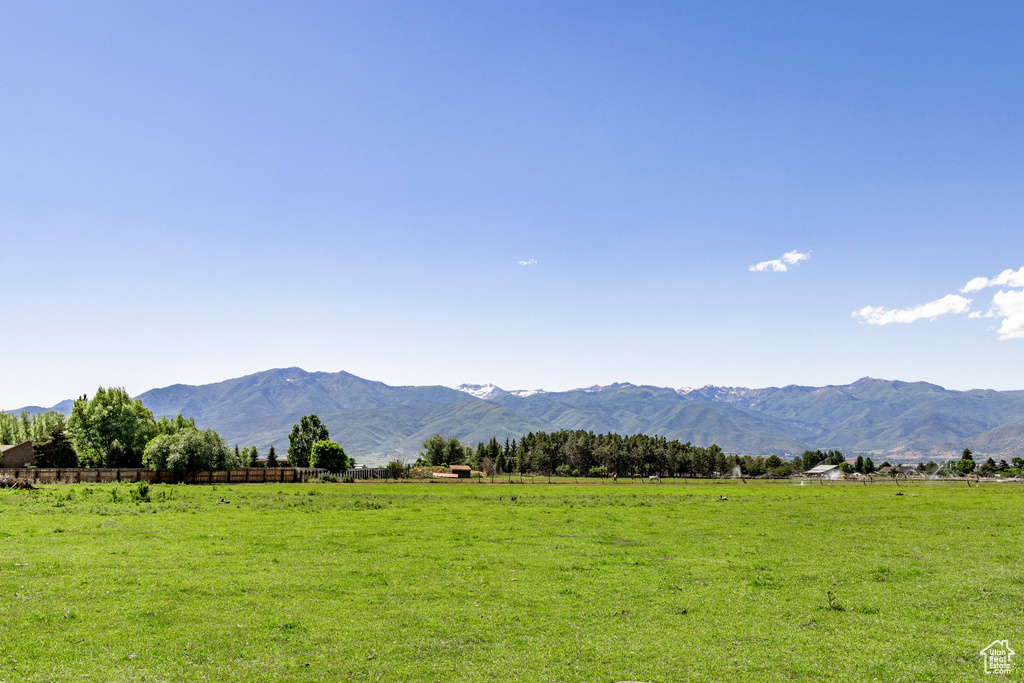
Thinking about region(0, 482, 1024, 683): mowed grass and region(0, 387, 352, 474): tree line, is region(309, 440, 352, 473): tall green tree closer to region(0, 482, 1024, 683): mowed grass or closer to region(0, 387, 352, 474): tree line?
region(0, 387, 352, 474): tree line

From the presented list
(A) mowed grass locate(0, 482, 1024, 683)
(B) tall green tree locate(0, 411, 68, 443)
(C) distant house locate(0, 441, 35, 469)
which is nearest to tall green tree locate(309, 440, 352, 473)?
(C) distant house locate(0, 441, 35, 469)

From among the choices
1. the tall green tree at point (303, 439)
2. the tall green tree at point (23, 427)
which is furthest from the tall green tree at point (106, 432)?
the tall green tree at point (23, 427)

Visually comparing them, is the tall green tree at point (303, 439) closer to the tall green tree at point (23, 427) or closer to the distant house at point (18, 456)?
the distant house at point (18, 456)

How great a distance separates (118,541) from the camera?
28.1 meters

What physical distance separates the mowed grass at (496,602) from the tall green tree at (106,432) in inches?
3633

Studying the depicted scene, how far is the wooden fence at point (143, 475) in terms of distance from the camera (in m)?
80.1

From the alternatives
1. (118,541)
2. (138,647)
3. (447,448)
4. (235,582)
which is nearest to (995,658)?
(138,647)

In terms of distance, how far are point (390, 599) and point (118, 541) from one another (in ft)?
61.7

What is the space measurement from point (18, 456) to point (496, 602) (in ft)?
511

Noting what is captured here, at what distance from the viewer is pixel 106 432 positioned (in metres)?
113

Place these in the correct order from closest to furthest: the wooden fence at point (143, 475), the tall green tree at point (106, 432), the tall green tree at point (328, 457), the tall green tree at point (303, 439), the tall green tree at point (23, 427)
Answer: the wooden fence at point (143, 475) < the tall green tree at point (106, 432) < the tall green tree at point (328, 457) < the tall green tree at point (23, 427) < the tall green tree at point (303, 439)

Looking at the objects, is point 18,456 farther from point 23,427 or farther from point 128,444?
point 23,427

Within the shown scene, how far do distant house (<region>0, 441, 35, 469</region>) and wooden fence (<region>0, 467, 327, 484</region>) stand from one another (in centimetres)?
4454

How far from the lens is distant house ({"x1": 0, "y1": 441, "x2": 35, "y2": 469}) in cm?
12144
